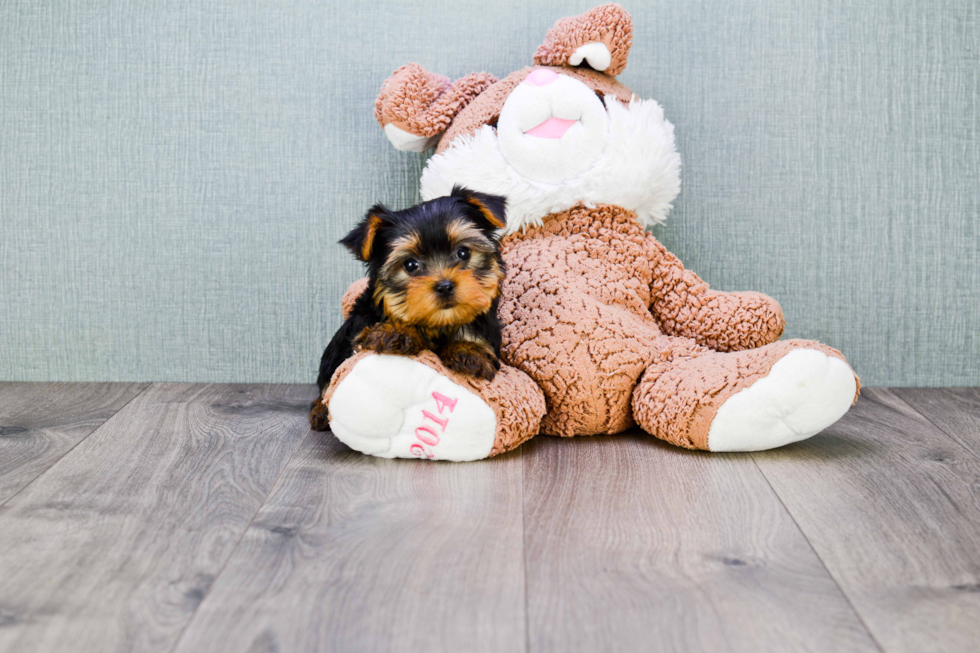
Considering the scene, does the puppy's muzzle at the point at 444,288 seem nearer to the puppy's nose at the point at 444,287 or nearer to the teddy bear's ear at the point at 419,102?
the puppy's nose at the point at 444,287

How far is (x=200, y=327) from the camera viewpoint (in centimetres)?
242

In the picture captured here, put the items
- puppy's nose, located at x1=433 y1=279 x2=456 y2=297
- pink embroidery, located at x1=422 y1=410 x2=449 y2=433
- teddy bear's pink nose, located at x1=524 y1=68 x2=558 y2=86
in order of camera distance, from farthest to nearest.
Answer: teddy bear's pink nose, located at x1=524 y1=68 x2=558 y2=86 < pink embroidery, located at x1=422 y1=410 x2=449 y2=433 < puppy's nose, located at x1=433 y1=279 x2=456 y2=297

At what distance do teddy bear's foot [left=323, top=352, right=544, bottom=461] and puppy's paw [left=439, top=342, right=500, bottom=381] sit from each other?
0.07 ft

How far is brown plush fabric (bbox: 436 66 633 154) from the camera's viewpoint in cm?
203

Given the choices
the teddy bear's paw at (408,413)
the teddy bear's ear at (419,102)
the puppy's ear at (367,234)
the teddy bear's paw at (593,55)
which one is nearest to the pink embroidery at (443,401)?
the teddy bear's paw at (408,413)

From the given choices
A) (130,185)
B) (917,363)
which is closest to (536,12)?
(130,185)

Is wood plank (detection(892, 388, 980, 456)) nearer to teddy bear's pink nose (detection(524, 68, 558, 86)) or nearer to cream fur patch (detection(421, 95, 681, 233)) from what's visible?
cream fur patch (detection(421, 95, 681, 233))

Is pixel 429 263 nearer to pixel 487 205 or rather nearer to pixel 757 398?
pixel 487 205

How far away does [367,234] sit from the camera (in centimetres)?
160

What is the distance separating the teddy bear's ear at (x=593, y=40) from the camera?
6.54 feet

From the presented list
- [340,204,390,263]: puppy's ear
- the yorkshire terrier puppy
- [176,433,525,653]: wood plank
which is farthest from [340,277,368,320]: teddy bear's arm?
[176,433,525,653]: wood plank

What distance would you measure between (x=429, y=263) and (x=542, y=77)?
26.3 inches

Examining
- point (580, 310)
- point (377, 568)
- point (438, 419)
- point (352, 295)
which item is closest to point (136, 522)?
point (377, 568)

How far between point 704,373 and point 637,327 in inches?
9.1
